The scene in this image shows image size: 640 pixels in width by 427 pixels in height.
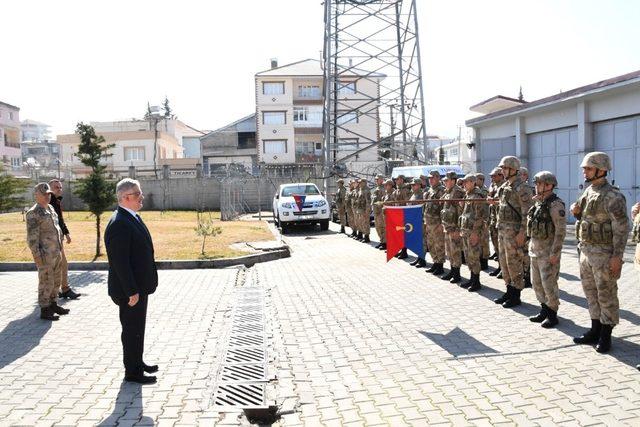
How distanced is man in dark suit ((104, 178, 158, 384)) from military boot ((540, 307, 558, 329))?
439 centimetres

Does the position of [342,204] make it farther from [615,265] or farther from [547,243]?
[615,265]

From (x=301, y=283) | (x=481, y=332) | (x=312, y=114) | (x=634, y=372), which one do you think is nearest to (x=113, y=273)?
(x=481, y=332)

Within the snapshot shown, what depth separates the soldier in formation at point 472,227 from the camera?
30.6ft

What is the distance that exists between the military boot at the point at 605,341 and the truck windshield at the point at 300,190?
15.9m

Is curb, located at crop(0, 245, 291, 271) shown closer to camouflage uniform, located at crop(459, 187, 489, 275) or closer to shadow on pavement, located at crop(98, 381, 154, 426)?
camouflage uniform, located at crop(459, 187, 489, 275)

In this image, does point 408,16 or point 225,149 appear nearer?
point 408,16

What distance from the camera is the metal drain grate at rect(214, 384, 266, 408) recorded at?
4.93m

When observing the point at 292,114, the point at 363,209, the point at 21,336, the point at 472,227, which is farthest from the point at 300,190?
the point at 292,114

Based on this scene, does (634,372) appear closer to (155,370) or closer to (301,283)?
(155,370)

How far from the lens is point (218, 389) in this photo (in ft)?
17.4

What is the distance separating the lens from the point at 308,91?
50000 millimetres

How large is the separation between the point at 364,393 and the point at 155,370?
6.78ft

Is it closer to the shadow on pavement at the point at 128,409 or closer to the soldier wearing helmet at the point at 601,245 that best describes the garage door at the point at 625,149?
the soldier wearing helmet at the point at 601,245

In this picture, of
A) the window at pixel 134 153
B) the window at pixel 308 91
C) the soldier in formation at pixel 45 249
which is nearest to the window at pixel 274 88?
the window at pixel 308 91
